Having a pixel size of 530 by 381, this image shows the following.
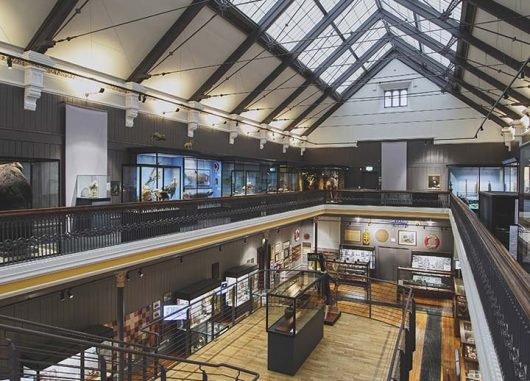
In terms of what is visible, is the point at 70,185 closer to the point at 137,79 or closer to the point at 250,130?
the point at 137,79

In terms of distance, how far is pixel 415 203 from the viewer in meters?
17.8

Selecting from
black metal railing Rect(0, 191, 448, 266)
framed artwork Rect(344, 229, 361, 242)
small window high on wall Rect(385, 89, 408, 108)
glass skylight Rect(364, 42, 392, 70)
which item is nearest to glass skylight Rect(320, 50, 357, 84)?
glass skylight Rect(364, 42, 392, 70)

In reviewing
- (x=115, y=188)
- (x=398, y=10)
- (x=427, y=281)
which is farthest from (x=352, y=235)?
(x=115, y=188)

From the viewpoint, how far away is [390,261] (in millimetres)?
20641

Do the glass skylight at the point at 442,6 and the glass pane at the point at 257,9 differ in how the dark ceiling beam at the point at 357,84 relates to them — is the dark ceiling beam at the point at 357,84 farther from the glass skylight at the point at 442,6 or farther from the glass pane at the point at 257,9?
the glass pane at the point at 257,9

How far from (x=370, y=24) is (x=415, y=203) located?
27.5 ft

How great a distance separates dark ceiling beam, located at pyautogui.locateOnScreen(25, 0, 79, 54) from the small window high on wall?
1850 cm

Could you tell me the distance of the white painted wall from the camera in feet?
68.9

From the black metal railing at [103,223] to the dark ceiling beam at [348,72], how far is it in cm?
991

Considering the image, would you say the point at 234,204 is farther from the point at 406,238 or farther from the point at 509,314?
the point at 406,238

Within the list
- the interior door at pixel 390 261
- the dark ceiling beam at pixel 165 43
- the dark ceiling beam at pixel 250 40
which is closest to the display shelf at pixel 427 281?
the interior door at pixel 390 261

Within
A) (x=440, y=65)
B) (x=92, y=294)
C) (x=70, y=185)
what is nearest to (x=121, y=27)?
(x=70, y=185)

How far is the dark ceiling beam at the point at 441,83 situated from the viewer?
20.0 meters

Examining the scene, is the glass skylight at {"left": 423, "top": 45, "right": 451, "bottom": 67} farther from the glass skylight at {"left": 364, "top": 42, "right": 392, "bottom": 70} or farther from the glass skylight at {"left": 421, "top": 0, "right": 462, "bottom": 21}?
the glass skylight at {"left": 421, "top": 0, "right": 462, "bottom": 21}
